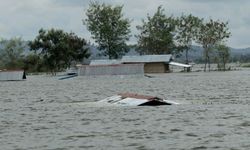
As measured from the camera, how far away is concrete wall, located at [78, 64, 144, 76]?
3364 inches

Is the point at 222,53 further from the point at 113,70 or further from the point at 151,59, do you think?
the point at 113,70

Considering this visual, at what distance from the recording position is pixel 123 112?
1014 inches

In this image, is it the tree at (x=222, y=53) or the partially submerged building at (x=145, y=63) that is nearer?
the partially submerged building at (x=145, y=63)

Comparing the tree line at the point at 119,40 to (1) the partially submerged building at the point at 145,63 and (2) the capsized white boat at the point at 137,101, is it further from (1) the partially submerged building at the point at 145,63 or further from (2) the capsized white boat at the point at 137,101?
(2) the capsized white boat at the point at 137,101

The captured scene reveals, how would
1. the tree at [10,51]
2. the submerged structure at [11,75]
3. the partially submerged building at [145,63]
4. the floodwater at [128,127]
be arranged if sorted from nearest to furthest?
the floodwater at [128,127] < the partially submerged building at [145,63] < the submerged structure at [11,75] < the tree at [10,51]

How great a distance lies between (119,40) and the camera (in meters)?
117

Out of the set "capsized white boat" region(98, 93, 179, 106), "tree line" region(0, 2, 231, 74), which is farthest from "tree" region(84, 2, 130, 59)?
"capsized white boat" region(98, 93, 179, 106)

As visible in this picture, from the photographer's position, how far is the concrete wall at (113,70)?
8544 cm

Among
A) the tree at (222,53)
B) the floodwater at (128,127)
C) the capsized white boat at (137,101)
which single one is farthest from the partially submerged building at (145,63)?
the floodwater at (128,127)

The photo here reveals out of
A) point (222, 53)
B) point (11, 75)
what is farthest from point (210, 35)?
point (11, 75)

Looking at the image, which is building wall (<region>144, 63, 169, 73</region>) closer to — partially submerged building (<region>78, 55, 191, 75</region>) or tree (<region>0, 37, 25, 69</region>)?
partially submerged building (<region>78, 55, 191, 75</region>)

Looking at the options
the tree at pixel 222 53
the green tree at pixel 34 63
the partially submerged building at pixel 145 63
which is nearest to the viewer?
the partially submerged building at pixel 145 63

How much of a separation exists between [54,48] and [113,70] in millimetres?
29322

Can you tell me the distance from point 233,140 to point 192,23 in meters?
100
